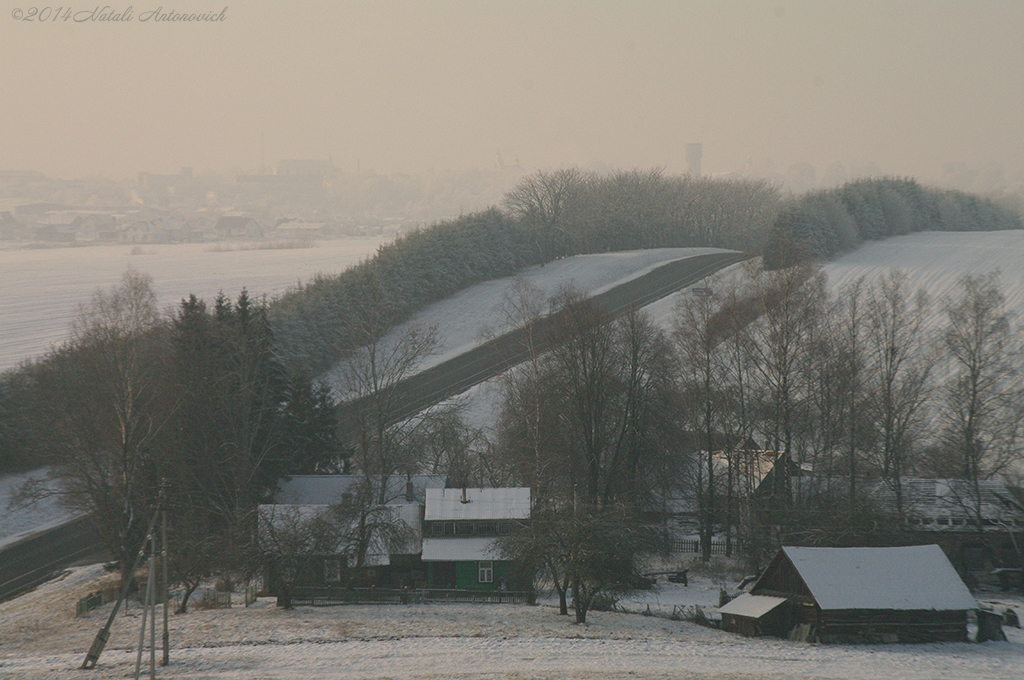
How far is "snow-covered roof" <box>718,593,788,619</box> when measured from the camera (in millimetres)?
23569

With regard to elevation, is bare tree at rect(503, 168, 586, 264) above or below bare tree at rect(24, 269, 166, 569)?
above

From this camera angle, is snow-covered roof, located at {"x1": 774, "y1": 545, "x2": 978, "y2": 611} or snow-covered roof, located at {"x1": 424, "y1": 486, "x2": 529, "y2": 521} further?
snow-covered roof, located at {"x1": 424, "y1": 486, "x2": 529, "y2": 521}

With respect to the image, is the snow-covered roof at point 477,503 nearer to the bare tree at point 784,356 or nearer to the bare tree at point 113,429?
the bare tree at point 113,429

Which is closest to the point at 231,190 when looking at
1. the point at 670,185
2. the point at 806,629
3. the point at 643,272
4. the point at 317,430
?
the point at 670,185

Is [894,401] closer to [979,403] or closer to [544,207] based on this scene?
[979,403]

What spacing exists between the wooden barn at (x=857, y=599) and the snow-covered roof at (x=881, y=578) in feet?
0.09

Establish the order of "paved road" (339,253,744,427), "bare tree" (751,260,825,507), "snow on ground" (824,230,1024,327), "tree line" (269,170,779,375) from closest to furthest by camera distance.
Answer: "bare tree" (751,260,825,507), "paved road" (339,253,744,427), "tree line" (269,170,779,375), "snow on ground" (824,230,1024,327)

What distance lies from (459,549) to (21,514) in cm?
1976

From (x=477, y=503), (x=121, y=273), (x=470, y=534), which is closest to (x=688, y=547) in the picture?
(x=477, y=503)

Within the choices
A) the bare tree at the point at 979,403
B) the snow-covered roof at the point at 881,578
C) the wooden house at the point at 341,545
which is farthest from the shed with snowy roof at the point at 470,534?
the bare tree at the point at 979,403

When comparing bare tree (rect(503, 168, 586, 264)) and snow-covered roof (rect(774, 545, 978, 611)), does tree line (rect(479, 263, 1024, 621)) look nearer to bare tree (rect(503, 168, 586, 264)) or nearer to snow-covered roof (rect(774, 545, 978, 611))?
snow-covered roof (rect(774, 545, 978, 611))

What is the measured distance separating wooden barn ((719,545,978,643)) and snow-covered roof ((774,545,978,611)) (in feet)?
0.09

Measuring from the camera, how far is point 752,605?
24391mm

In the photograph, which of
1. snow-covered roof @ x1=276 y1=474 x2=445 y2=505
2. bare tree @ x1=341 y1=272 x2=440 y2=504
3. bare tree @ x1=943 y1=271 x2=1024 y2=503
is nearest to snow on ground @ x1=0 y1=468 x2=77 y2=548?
snow-covered roof @ x1=276 y1=474 x2=445 y2=505
